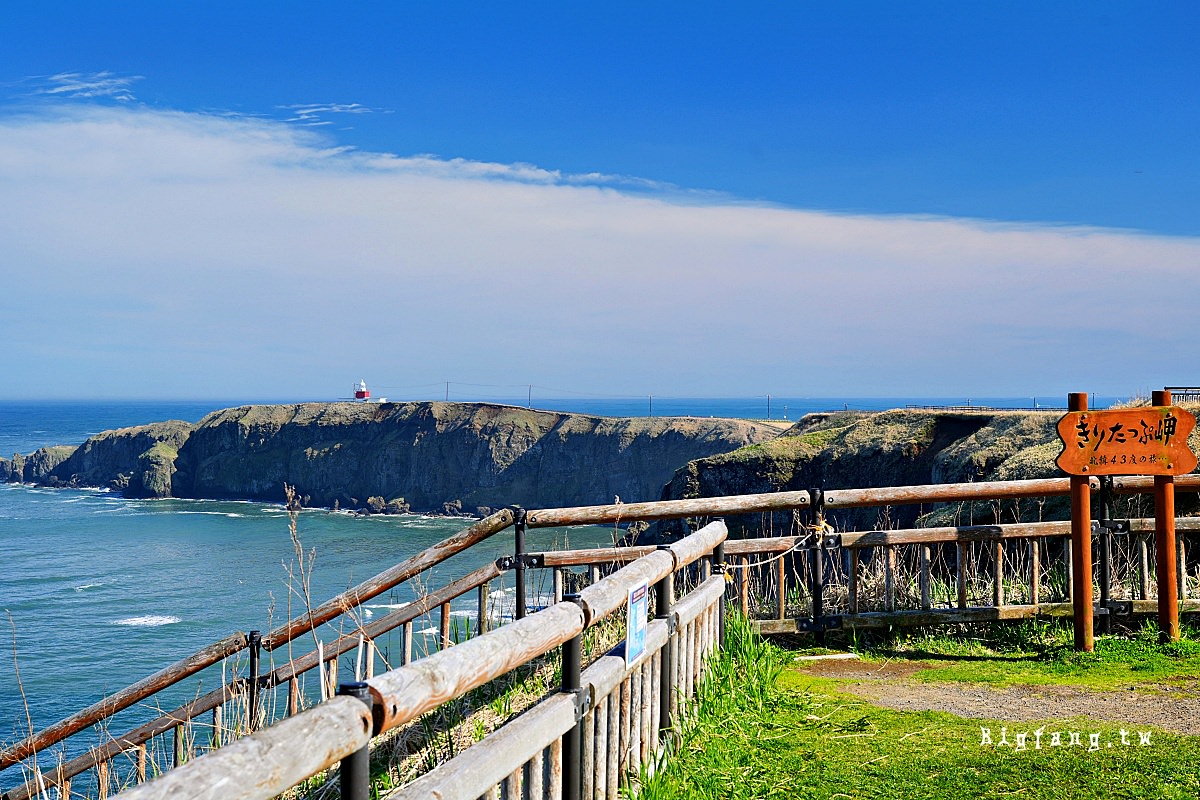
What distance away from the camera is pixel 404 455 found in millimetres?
108250

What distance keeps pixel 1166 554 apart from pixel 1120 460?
811 millimetres

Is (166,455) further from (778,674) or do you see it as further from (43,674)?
(778,674)

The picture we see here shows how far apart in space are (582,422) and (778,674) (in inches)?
3905

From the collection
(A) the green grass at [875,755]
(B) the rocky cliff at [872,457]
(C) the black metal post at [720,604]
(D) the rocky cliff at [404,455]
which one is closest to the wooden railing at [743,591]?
(C) the black metal post at [720,604]

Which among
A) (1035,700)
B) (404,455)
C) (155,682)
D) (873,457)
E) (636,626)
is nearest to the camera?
(636,626)

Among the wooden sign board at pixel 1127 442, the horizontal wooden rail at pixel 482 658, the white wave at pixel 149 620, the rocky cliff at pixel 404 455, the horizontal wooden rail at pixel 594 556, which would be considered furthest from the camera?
the rocky cliff at pixel 404 455

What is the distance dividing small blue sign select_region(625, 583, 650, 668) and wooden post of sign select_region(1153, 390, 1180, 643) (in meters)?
4.64

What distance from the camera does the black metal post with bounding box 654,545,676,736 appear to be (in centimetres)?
502

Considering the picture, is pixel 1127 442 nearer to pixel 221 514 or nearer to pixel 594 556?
pixel 594 556

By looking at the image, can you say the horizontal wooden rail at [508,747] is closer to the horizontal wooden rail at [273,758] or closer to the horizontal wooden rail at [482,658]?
the horizontal wooden rail at [482,658]

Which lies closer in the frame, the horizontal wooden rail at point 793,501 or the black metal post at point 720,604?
the black metal post at point 720,604

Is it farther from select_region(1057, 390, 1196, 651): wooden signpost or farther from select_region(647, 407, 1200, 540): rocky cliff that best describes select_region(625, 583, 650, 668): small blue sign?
select_region(647, 407, 1200, 540): rocky cliff

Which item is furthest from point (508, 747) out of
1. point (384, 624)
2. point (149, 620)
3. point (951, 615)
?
point (149, 620)

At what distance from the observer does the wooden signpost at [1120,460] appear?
23.5 ft
